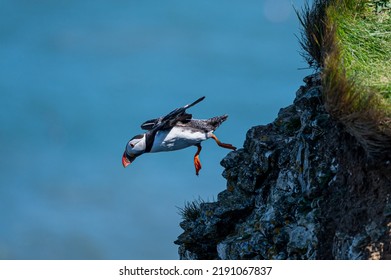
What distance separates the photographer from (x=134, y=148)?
52.3 ft

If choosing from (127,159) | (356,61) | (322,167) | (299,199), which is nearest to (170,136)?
(127,159)

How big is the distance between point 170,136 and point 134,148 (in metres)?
0.68

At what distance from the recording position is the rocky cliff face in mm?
13227

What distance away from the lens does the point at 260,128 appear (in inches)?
676

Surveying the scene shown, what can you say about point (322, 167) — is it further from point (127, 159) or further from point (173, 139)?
point (127, 159)

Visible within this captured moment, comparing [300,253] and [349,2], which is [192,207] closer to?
[300,253]

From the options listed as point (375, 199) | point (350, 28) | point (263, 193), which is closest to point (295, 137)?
point (263, 193)

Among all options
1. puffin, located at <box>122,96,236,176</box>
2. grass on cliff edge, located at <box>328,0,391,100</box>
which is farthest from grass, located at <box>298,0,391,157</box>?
puffin, located at <box>122,96,236,176</box>

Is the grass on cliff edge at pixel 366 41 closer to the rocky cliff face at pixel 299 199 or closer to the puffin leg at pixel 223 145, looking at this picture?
the rocky cliff face at pixel 299 199

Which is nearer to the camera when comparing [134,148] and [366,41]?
[366,41]

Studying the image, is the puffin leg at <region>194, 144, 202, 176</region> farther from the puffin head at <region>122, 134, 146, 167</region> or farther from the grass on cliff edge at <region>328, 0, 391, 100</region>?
the grass on cliff edge at <region>328, 0, 391, 100</region>

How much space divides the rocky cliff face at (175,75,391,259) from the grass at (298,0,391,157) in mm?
525

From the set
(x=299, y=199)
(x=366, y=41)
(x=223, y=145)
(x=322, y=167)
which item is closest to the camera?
(x=322, y=167)

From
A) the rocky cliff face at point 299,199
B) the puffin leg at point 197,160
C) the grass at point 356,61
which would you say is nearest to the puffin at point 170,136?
the puffin leg at point 197,160
